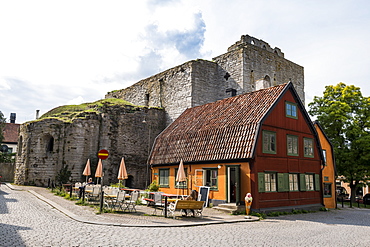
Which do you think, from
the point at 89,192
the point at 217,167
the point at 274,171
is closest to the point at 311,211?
the point at 274,171

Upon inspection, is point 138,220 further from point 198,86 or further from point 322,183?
point 198,86

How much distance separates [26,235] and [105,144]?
20.3m

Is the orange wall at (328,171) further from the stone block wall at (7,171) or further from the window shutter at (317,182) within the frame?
the stone block wall at (7,171)

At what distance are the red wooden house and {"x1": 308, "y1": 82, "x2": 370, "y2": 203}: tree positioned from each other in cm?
931

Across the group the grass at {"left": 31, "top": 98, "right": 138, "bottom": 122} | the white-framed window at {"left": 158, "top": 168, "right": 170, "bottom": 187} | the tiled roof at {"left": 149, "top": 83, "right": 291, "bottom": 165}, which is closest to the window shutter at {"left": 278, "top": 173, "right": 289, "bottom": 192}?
the tiled roof at {"left": 149, "top": 83, "right": 291, "bottom": 165}

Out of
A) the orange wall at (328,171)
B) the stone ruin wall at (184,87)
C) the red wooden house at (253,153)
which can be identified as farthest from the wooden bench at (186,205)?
the stone ruin wall at (184,87)

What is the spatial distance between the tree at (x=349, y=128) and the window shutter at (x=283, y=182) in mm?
13158

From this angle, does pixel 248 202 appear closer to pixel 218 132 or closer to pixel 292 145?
pixel 218 132

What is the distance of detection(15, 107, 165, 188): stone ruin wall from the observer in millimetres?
27016

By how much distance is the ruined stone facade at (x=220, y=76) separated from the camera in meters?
29.5

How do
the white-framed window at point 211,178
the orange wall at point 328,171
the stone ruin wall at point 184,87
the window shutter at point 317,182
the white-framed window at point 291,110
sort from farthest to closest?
the stone ruin wall at point 184,87
the orange wall at point 328,171
the window shutter at point 317,182
the white-framed window at point 291,110
the white-framed window at point 211,178

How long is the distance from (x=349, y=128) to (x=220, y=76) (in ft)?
41.4

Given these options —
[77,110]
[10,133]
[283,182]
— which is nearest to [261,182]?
[283,182]

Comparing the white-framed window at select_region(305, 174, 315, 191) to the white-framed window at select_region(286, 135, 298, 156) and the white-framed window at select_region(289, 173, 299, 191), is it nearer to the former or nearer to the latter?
the white-framed window at select_region(289, 173, 299, 191)
